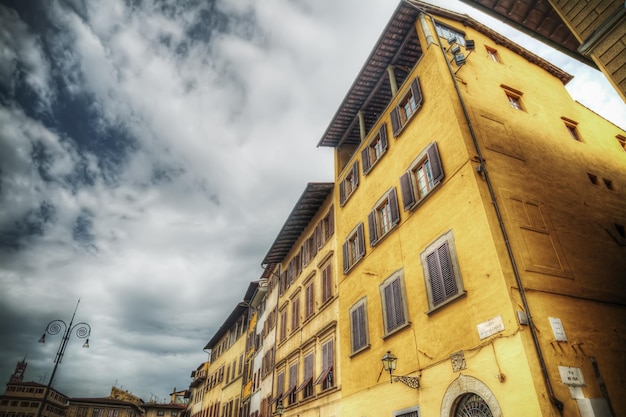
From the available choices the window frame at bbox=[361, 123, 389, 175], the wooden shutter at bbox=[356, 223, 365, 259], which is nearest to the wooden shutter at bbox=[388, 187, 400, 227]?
the window frame at bbox=[361, 123, 389, 175]

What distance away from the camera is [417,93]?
39.4 ft

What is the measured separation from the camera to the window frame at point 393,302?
10.6 meters

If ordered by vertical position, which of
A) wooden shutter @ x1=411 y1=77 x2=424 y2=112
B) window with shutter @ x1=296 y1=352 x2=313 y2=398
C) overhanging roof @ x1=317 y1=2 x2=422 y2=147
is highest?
overhanging roof @ x1=317 y1=2 x2=422 y2=147

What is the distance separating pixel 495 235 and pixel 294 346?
1421cm

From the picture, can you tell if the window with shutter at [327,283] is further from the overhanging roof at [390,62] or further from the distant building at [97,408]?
the distant building at [97,408]

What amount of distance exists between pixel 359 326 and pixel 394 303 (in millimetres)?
2537

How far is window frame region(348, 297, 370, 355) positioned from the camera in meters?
12.7

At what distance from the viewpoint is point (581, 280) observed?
8406mm

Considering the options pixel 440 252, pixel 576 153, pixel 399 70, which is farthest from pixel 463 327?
pixel 399 70

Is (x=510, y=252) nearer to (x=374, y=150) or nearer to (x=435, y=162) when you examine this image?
(x=435, y=162)

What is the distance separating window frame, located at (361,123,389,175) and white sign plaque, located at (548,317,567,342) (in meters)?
7.92

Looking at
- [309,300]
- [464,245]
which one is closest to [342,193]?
[309,300]

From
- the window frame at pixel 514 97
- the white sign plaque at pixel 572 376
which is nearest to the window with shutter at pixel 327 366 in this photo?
the white sign plaque at pixel 572 376

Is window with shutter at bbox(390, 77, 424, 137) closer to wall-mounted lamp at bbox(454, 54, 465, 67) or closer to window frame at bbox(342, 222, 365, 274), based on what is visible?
wall-mounted lamp at bbox(454, 54, 465, 67)
